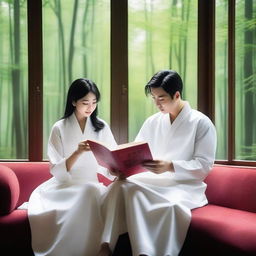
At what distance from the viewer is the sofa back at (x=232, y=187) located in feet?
6.86

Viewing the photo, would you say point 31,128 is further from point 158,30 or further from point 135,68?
point 158,30

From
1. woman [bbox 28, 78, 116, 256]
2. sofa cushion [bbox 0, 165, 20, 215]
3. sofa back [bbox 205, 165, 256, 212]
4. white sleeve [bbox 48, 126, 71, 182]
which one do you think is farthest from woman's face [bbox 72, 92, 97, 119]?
sofa back [bbox 205, 165, 256, 212]

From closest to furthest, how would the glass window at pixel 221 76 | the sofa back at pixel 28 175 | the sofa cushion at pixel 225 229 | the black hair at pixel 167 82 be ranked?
1. the sofa cushion at pixel 225 229
2. the black hair at pixel 167 82
3. the sofa back at pixel 28 175
4. the glass window at pixel 221 76

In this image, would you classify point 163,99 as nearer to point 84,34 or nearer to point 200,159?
point 200,159

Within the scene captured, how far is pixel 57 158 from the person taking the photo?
2.26 metres

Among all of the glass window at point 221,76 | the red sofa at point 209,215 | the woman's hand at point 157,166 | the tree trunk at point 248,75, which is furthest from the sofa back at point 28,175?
the tree trunk at point 248,75

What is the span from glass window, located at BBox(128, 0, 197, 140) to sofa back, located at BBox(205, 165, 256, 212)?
726 mm

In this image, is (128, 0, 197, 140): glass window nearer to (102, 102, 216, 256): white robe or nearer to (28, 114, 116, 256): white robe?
(102, 102, 216, 256): white robe

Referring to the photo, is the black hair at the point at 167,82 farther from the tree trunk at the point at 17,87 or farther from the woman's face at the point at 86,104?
the tree trunk at the point at 17,87

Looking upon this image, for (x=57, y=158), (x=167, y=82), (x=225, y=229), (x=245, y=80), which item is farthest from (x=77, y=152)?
(x=245, y=80)

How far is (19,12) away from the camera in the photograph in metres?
2.77

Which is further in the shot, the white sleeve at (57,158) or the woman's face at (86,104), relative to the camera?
the woman's face at (86,104)

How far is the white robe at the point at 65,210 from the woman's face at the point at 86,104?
223 millimetres

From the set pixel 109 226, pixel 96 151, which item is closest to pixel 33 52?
pixel 96 151
